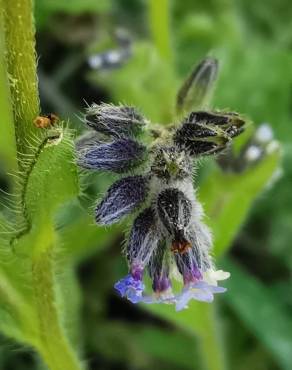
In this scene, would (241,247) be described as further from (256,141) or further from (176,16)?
(176,16)

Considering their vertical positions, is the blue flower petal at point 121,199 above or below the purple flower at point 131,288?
above

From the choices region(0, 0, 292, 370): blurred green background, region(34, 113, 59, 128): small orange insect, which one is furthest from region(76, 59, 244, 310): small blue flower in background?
region(0, 0, 292, 370): blurred green background

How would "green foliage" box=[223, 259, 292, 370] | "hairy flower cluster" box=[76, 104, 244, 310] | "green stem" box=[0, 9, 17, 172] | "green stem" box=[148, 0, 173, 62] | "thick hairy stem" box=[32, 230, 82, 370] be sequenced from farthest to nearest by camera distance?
1. "green stem" box=[148, 0, 173, 62]
2. "green foliage" box=[223, 259, 292, 370]
3. "green stem" box=[0, 9, 17, 172]
4. "thick hairy stem" box=[32, 230, 82, 370]
5. "hairy flower cluster" box=[76, 104, 244, 310]

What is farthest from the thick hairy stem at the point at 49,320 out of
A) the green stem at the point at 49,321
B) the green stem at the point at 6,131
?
the green stem at the point at 6,131

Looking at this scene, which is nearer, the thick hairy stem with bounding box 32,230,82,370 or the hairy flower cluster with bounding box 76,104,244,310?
the hairy flower cluster with bounding box 76,104,244,310

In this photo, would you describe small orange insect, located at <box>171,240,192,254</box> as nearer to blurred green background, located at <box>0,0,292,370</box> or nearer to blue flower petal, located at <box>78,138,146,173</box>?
blue flower petal, located at <box>78,138,146,173</box>

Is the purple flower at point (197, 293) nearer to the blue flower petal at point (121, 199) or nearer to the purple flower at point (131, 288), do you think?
the purple flower at point (131, 288)

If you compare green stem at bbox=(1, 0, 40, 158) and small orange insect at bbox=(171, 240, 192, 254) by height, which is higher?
green stem at bbox=(1, 0, 40, 158)
